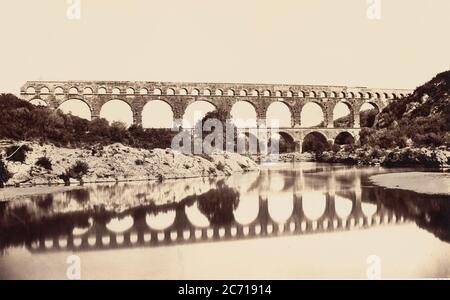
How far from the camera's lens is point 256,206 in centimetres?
1156

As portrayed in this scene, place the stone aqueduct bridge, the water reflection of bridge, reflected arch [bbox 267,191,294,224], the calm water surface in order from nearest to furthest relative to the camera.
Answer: the calm water surface < the water reflection of bridge < reflected arch [bbox 267,191,294,224] < the stone aqueduct bridge

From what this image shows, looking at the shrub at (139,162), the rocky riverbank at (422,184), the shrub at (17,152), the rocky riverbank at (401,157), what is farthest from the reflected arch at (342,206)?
the shrub at (17,152)

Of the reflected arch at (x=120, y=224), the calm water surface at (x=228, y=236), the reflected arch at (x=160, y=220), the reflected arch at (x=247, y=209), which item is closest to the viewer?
the calm water surface at (x=228, y=236)

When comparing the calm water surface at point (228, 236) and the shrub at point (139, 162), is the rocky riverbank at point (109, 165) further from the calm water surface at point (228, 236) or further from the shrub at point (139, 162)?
the calm water surface at point (228, 236)

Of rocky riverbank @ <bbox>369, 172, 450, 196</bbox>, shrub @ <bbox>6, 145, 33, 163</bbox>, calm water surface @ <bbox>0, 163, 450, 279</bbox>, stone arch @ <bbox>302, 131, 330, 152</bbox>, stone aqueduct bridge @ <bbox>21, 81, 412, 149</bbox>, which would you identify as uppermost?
stone aqueduct bridge @ <bbox>21, 81, 412, 149</bbox>

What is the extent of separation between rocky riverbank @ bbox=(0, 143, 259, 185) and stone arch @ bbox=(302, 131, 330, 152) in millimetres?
24527

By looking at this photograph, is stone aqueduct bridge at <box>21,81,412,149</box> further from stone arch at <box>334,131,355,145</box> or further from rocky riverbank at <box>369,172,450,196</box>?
rocky riverbank at <box>369,172,450,196</box>

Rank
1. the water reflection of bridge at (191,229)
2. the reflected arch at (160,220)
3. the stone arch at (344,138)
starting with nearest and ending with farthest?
the water reflection of bridge at (191,229)
the reflected arch at (160,220)
the stone arch at (344,138)

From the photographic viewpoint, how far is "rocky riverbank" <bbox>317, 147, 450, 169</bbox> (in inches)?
848

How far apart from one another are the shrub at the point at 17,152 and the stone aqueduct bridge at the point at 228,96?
22.2 meters

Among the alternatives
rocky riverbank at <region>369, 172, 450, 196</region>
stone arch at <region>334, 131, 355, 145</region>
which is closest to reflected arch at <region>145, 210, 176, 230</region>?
rocky riverbank at <region>369, 172, 450, 196</region>

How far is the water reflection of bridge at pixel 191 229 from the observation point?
784 centimetres
